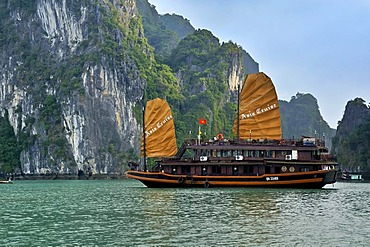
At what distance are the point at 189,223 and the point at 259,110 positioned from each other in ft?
85.2

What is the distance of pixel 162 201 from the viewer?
1254 inches

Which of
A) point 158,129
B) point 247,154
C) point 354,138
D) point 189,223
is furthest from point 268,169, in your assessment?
point 354,138

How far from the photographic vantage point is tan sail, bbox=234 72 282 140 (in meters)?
47.3

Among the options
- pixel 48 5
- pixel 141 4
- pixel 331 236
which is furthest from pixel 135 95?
pixel 331 236

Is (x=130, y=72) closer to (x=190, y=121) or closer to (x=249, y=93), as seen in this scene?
(x=190, y=121)

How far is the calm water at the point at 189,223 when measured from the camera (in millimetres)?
18891

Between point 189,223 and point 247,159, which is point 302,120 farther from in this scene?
point 189,223

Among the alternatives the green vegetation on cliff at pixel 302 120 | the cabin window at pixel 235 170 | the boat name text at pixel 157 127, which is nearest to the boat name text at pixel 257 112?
the cabin window at pixel 235 170

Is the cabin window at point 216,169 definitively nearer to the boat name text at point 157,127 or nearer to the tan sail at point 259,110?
the tan sail at point 259,110

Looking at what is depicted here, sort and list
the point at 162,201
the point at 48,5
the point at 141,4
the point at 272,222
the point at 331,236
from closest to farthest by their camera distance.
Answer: the point at 331,236 → the point at 272,222 → the point at 162,201 → the point at 48,5 → the point at 141,4

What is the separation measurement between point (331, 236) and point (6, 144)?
92457 millimetres

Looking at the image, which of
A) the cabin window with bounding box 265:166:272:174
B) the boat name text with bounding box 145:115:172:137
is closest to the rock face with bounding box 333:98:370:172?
the boat name text with bounding box 145:115:172:137

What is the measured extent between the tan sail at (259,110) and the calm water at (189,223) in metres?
15.1

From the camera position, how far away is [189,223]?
73.6 feet
